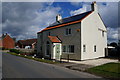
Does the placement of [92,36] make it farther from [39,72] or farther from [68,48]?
[39,72]

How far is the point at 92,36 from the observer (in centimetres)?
2077

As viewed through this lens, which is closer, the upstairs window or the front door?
the upstairs window

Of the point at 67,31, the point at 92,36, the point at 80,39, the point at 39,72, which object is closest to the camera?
the point at 39,72

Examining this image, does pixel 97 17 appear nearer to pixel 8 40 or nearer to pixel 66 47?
pixel 66 47

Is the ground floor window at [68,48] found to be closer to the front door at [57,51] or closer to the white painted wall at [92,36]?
the front door at [57,51]

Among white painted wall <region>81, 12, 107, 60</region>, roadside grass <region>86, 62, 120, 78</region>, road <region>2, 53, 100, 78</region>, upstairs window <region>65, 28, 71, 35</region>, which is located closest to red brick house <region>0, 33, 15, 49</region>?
upstairs window <region>65, 28, 71, 35</region>

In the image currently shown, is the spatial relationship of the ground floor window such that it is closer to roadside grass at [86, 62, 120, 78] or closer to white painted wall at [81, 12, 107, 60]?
white painted wall at [81, 12, 107, 60]

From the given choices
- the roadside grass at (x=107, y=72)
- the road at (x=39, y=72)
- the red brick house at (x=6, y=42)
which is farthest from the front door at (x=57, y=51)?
the red brick house at (x=6, y=42)

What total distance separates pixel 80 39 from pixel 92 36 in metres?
3.75

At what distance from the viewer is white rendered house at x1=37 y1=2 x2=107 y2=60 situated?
18578 millimetres

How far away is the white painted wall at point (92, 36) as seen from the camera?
61.7ft

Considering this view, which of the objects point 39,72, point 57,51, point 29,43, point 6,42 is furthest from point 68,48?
point 6,42

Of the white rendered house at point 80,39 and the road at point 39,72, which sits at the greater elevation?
the white rendered house at point 80,39

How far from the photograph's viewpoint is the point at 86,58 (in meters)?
19.0
